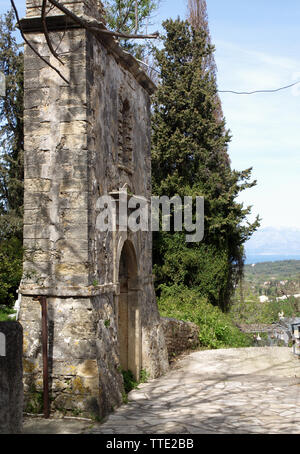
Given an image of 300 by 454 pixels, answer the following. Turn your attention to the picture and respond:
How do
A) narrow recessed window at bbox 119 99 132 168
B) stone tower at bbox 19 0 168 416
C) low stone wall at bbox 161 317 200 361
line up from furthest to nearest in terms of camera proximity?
low stone wall at bbox 161 317 200 361
narrow recessed window at bbox 119 99 132 168
stone tower at bbox 19 0 168 416

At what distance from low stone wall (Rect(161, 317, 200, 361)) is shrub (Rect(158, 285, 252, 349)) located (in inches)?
17.7

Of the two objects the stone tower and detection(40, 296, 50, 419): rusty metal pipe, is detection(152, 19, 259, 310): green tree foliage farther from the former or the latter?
detection(40, 296, 50, 419): rusty metal pipe

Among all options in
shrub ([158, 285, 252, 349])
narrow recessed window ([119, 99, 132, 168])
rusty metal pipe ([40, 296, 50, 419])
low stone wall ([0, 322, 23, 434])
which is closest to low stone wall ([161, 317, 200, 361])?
shrub ([158, 285, 252, 349])

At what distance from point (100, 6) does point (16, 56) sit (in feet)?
40.7

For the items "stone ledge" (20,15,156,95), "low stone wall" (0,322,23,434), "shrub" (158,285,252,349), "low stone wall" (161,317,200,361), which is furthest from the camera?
"shrub" (158,285,252,349)

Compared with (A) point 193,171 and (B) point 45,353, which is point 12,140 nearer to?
(A) point 193,171

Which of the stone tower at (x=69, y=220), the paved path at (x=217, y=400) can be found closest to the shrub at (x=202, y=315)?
the paved path at (x=217, y=400)

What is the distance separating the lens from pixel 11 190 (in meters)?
18.8

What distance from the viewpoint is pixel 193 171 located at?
56.9 ft

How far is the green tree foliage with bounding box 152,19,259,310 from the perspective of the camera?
54.9ft

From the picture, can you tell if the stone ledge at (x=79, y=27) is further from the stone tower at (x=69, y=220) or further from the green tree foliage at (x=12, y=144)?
the green tree foliage at (x=12, y=144)

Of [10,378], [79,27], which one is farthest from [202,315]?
[10,378]

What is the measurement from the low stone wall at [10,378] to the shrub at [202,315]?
9684mm
